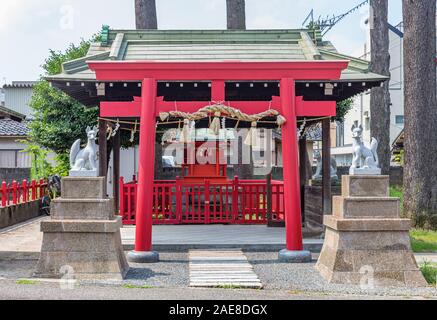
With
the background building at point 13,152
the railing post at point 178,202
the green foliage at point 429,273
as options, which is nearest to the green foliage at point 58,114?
the railing post at point 178,202

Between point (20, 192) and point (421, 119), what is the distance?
1308 cm

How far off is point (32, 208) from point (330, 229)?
12749 mm

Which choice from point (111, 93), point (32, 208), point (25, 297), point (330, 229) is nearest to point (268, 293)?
point (330, 229)

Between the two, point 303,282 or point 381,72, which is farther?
point 381,72

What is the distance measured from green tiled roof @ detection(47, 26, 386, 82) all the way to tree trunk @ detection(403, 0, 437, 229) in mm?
2073

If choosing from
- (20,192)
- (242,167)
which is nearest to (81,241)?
(20,192)

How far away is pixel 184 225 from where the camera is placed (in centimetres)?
1461

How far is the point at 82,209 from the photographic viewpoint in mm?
8422

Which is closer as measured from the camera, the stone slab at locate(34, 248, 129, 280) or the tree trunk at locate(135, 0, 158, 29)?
the stone slab at locate(34, 248, 129, 280)

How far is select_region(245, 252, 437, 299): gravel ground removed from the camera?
7418 mm

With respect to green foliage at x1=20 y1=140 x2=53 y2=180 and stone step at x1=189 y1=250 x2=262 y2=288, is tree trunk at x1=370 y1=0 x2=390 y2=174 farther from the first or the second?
green foliage at x1=20 y1=140 x2=53 y2=180

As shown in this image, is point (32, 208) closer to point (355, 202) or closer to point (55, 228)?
point (55, 228)

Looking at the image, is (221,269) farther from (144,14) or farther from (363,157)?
(144,14)

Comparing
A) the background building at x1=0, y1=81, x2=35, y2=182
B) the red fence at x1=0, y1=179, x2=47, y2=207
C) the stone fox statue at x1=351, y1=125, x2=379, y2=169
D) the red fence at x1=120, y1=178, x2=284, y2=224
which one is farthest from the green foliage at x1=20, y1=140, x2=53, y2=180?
the stone fox statue at x1=351, y1=125, x2=379, y2=169
